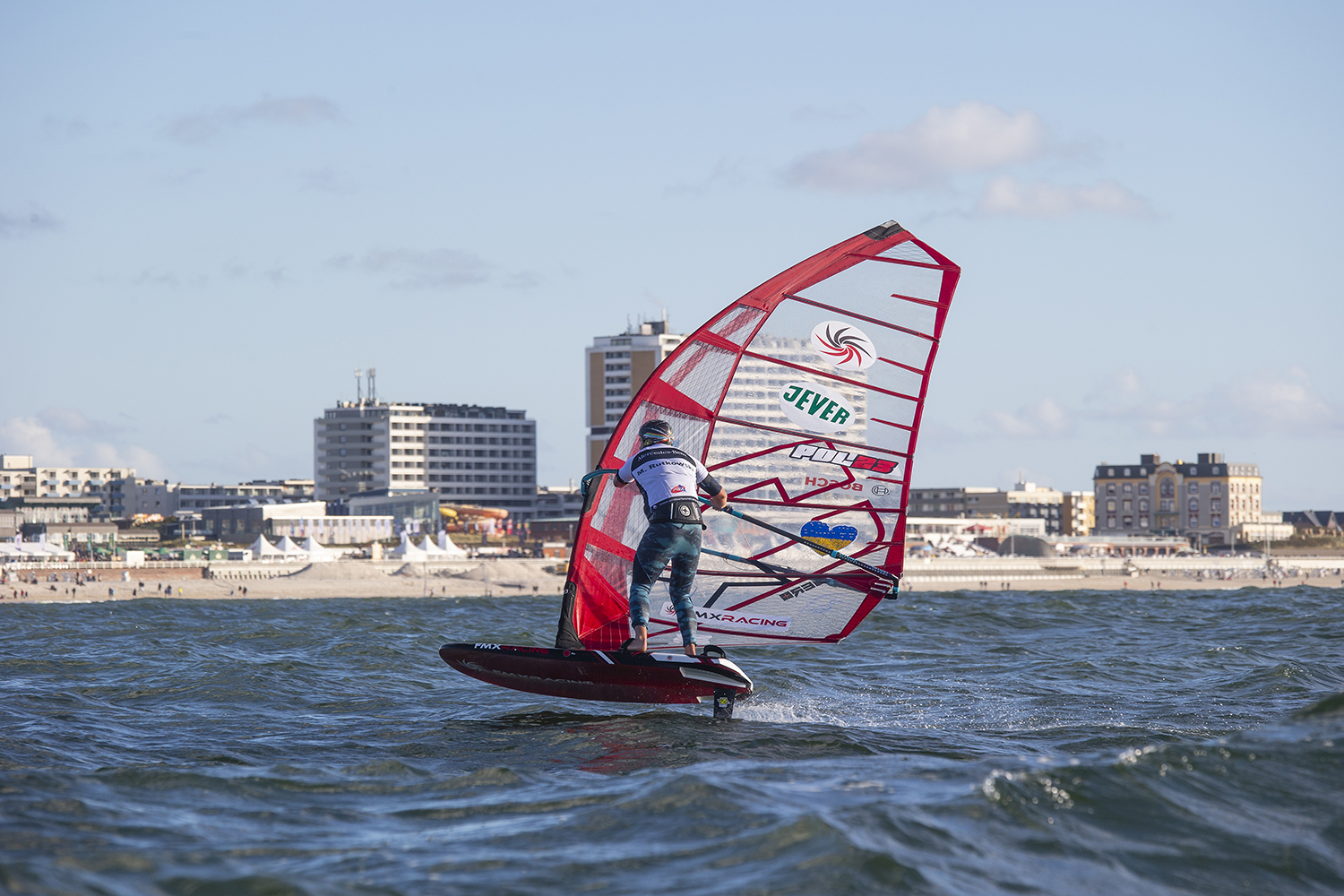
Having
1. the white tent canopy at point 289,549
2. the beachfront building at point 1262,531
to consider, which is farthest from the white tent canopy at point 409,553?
the beachfront building at point 1262,531

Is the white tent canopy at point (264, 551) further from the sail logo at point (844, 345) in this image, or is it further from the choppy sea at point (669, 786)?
the sail logo at point (844, 345)

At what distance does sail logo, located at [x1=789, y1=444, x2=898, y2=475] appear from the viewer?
10914 mm

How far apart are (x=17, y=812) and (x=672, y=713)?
5639 millimetres

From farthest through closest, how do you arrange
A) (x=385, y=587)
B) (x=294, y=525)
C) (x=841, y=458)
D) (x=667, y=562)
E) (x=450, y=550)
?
(x=294, y=525) → (x=450, y=550) → (x=385, y=587) → (x=841, y=458) → (x=667, y=562)

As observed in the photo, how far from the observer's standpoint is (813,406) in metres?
10.8

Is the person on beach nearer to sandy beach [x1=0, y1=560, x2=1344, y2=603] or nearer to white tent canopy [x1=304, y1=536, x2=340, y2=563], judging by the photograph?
sandy beach [x1=0, y1=560, x2=1344, y2=603]

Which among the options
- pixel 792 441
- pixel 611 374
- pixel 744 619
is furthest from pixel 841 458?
pixel 611 374

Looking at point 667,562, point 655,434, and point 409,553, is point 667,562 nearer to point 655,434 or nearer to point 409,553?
point 655,434

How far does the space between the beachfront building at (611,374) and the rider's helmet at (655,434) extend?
127 metres

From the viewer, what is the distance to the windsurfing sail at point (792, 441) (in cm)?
1055

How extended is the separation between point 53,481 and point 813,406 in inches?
6921

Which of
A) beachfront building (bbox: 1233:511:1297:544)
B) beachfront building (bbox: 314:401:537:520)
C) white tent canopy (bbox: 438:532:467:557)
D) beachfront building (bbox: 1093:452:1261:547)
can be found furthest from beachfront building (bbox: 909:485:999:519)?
white tent canopy (bbox: 438:532:467:557)

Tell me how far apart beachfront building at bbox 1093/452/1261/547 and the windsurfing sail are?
13949 centimetres

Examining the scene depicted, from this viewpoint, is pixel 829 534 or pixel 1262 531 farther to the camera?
pixel 1262 531
